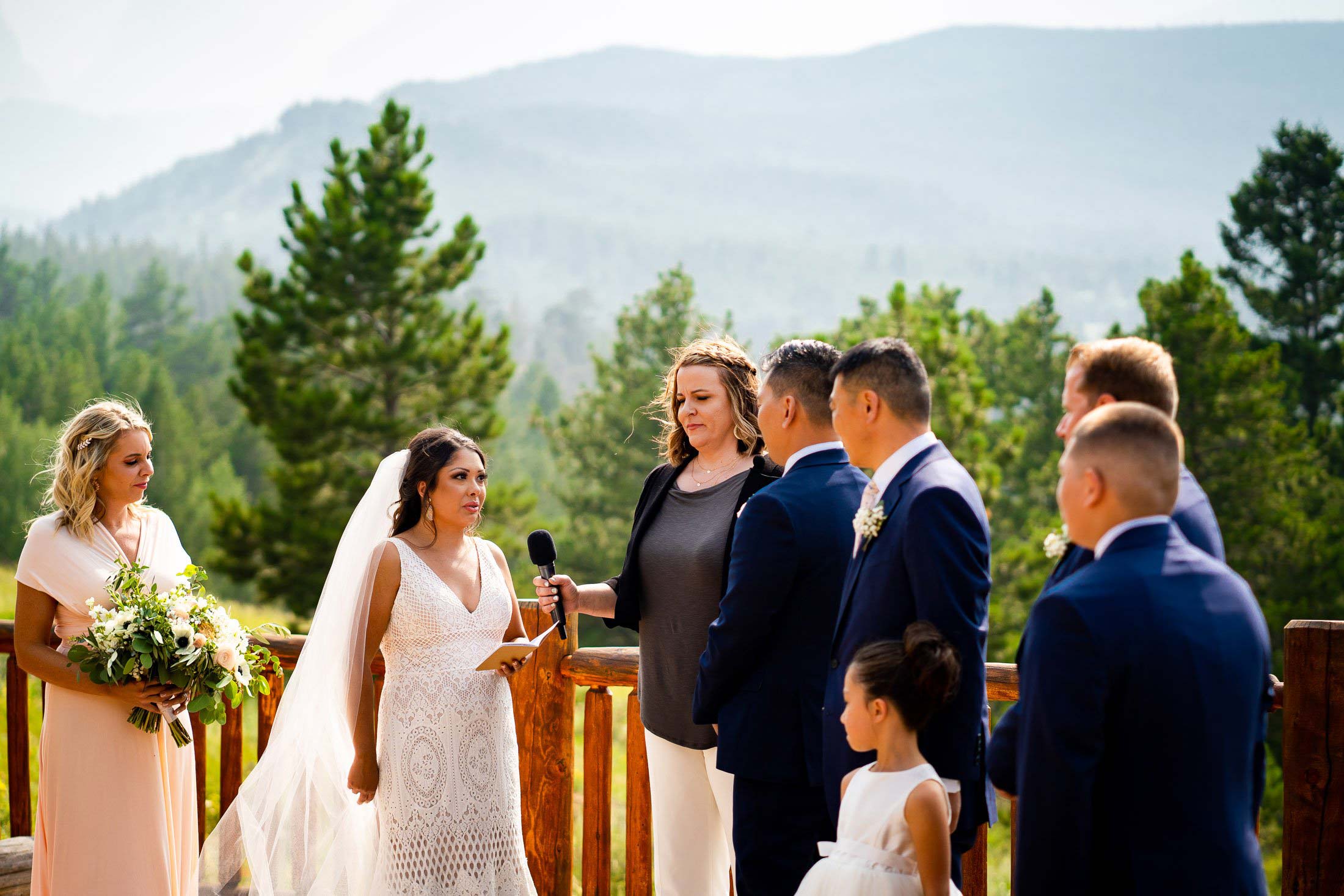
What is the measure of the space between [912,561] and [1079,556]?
330 millimetres

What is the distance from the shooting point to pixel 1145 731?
191 cm

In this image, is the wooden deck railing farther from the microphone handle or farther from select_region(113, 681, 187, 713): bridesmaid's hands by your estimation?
select_region(113, 681, 187, 713): bridesmaid's hands

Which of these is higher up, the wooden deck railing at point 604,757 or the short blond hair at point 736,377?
the short blond hair at point 736,377

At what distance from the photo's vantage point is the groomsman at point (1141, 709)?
74.9 inches

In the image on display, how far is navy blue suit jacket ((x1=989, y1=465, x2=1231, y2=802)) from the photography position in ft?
7.17

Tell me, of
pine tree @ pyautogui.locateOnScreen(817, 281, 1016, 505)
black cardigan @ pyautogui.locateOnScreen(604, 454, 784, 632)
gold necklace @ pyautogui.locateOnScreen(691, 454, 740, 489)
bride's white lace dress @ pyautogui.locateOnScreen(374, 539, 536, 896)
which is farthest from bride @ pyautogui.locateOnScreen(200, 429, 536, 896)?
pine tree @ pyautogui.locateOnScreen(817, 281, 1016, 505)

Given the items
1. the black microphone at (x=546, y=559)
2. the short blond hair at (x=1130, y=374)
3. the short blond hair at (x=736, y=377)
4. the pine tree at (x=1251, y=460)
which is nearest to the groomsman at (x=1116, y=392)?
the short blond hair at (x=1130, y=374)

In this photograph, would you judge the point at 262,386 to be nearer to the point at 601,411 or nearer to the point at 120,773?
the point at 601,411

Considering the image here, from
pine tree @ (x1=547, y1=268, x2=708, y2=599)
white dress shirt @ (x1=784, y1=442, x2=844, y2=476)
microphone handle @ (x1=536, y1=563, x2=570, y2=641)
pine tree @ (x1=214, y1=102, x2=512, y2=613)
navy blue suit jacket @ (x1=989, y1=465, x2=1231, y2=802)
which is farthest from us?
pine tree @ (x1=547, y1=268, x2=708, y2=599)

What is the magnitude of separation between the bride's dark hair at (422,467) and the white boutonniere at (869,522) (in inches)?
63.0

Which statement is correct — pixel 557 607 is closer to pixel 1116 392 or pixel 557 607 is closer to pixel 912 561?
pixel 912 561

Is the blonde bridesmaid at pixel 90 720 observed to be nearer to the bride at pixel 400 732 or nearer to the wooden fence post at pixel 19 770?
the bride at pixel 400 732

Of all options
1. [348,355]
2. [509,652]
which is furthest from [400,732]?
[348,355]

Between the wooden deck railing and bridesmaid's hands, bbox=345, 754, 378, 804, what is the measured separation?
1.92ft
